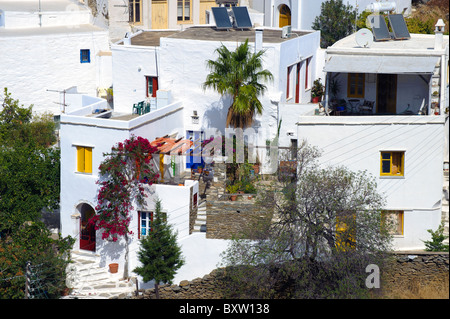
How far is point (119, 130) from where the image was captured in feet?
134

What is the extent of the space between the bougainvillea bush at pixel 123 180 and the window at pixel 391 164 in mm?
9290

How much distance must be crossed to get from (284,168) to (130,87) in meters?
9.93

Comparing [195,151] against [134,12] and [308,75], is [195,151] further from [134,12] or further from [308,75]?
[134,12]

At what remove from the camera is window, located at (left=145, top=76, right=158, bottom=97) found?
46125mm

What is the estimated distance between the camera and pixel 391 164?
129ft

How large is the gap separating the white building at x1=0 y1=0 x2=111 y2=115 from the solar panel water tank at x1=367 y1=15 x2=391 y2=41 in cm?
1577

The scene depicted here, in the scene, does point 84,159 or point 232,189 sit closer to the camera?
point 232,189

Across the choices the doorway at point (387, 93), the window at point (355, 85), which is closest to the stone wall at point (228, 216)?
the window at point (355, 85)

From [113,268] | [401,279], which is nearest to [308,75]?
[401,279]

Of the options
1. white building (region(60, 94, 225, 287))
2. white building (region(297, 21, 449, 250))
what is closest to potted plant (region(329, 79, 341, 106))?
white building (region(297, 21, 449, 250))

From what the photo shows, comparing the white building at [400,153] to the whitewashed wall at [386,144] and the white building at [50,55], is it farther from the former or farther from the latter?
the white building at [50,55]

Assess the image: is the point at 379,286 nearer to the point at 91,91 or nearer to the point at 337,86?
the point at 337,86

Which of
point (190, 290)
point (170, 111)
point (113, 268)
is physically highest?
point (170, 111)

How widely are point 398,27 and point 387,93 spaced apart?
399 centimetres
